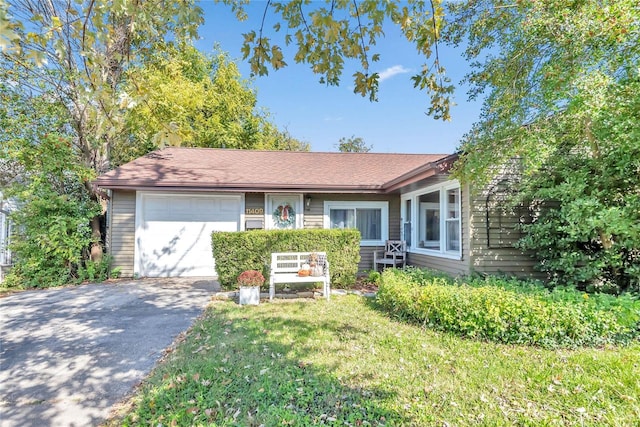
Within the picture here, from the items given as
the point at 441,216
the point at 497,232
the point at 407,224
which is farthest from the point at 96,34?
the point at 407,224

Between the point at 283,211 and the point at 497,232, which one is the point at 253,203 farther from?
the point at 497,232

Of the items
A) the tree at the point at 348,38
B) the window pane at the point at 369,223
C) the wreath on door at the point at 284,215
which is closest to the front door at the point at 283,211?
the wreath on door at the point at 284,215

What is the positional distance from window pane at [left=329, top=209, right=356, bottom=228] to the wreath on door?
1.13 metres

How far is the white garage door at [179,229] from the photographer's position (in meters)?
8.65

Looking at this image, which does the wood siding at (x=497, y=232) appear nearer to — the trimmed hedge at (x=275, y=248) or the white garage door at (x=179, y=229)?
the trimmed hedge at (x=275, y=248)

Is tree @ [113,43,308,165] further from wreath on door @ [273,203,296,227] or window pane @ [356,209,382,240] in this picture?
window pane @ [356,209,382,240]

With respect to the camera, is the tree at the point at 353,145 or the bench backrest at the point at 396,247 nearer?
the bench backrest at the point at 396,247

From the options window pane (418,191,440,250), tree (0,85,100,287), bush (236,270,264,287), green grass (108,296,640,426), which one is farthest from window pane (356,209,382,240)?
tree (0,85,100,287)

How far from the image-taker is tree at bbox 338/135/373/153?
3247 cm

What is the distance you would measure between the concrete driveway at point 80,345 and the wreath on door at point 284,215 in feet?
9.08

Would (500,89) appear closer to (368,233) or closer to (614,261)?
(614,261)

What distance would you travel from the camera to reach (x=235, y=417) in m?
2.48

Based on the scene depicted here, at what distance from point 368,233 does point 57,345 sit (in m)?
7.21

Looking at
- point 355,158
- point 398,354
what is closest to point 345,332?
point 398,354
